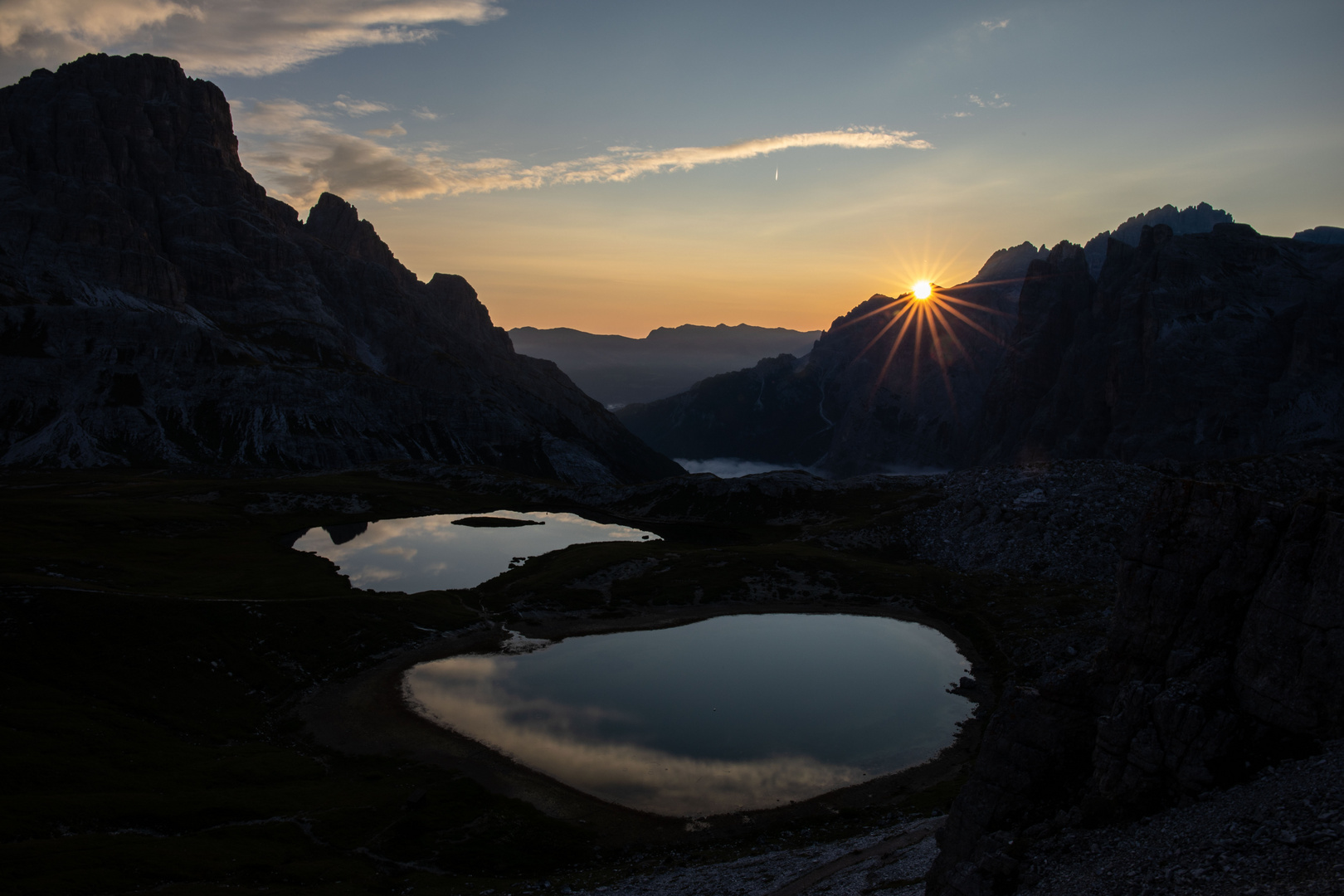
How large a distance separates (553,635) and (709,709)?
32.6m

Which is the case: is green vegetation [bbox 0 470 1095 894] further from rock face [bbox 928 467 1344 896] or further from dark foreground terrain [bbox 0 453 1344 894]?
rock face [bbox 928 467 1344 896]

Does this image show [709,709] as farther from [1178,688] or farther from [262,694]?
[1178,688]

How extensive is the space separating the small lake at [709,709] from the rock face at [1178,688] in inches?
1053

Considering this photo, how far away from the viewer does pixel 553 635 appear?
101 m

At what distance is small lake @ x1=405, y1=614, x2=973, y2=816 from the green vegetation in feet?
16.7

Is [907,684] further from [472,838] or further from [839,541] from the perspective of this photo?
Result: [839,541]

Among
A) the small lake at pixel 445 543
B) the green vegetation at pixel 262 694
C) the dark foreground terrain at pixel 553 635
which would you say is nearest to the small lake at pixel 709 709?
the dark foreground terrain at pixel 553 635

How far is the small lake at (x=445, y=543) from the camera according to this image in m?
127

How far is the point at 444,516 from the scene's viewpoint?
18788 centimetres

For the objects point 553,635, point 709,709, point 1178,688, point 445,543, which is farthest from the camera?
point 445,543

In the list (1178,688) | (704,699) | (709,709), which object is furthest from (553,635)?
(1178,688)

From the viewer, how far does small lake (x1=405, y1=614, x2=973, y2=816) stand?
61.8 metres

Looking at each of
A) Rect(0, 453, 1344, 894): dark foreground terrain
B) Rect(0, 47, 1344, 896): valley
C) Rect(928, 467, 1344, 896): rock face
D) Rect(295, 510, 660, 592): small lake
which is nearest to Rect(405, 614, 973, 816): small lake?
Rect(0, 47, 1344, 896): valley

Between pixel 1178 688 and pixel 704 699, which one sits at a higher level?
pixel 1178 688
